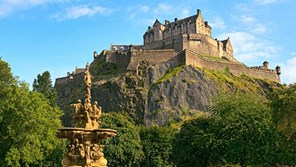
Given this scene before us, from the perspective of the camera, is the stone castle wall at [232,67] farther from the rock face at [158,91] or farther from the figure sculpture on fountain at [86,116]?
the figure sculpture on fountain at [86,116]

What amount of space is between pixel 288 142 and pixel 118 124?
2791 centimetres

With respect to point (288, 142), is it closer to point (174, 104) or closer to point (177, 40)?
point (174, 104)

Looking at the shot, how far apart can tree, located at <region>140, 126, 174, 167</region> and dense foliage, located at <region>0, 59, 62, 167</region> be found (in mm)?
17496

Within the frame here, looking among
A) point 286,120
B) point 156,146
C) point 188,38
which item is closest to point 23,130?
point 286,120

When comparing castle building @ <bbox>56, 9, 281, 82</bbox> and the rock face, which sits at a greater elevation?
castle building @ <bbox>56, 9, 281, 82</bbox>

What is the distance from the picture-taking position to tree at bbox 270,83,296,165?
2692 cm

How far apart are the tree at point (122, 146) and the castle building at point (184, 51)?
30.1m

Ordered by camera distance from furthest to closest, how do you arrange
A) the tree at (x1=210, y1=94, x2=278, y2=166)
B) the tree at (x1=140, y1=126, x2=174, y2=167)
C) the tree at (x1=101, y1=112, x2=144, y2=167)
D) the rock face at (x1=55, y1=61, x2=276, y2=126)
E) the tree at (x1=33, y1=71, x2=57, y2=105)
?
the rock face at (x1=55, y1=61, x2=276, y2=126) → the tree at (x1=33, y1=71, x2=57, y2=105) → the tree at (x1=140, y1=126, x2=174, y2=167) → the tree at (x1=101, y1=112, x2=144, y2=167) → the tree at (x1=210, y1=94, x2=278, y2=166)

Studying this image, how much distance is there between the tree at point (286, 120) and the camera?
26.9 meters

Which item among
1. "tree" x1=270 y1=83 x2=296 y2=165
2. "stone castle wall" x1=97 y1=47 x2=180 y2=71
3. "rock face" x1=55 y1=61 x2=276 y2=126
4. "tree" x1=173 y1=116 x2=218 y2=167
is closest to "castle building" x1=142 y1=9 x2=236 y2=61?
"stone castle wall" x1=97 y1=47 x2=180 y2=71

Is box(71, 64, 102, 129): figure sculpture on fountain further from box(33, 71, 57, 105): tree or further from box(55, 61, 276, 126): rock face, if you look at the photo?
box(55, 61, 276, 126): rock face

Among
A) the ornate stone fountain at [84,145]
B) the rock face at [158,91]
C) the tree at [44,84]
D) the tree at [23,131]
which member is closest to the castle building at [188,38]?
the rock face at [158,91]

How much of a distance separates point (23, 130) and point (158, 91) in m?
42.8

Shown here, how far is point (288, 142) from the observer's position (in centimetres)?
2986
